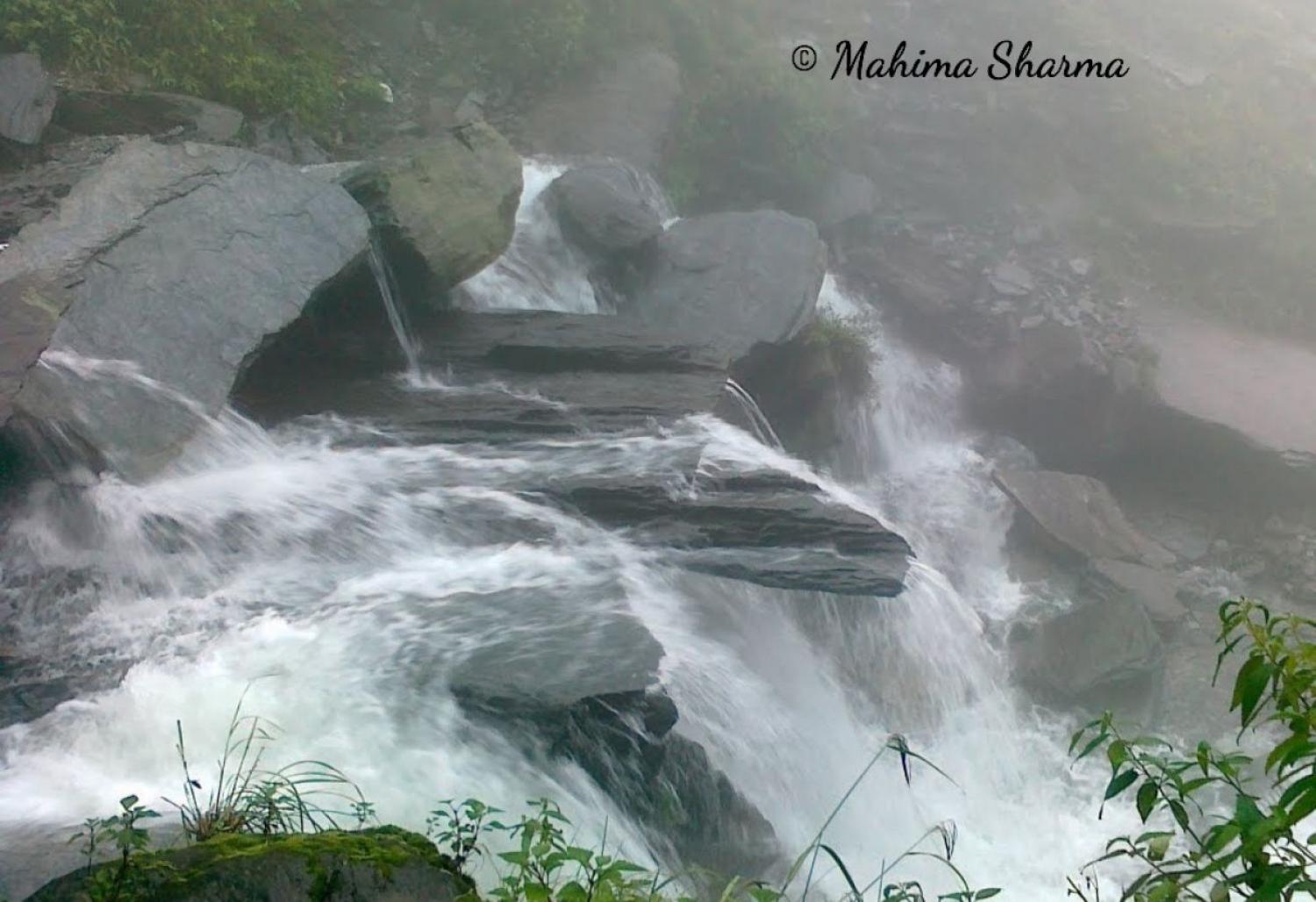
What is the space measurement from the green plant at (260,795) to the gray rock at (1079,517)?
678 centimetres

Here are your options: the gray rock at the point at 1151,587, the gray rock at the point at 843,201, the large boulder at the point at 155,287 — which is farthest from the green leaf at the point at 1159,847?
the gray rock at the point at 843,201

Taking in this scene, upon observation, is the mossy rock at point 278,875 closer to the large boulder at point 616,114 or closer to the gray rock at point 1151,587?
the gray rock at point 1151,587

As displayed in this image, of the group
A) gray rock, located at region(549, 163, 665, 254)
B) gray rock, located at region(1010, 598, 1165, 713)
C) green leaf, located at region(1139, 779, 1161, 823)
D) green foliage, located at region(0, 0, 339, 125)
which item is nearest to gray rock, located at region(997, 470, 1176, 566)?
gray rock, located at region(1010, 598, 1165, 713)

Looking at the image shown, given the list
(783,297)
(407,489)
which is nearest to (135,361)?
(407,489)

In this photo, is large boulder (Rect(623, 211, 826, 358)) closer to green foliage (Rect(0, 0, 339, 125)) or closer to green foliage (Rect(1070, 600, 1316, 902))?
green foliage (Rect(0, 0, 339, 125))

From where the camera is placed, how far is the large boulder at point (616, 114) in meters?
10.5

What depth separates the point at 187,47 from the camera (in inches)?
330

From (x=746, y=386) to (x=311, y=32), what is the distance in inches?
202

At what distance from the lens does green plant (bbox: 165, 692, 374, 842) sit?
9.07ft

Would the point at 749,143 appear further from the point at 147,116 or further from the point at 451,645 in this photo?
the point at 451,645

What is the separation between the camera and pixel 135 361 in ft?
17.1

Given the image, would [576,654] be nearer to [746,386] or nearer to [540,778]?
[540,778]

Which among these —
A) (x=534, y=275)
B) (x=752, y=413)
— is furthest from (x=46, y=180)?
(x=752, y=413)

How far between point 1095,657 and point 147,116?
7248 millimetres
